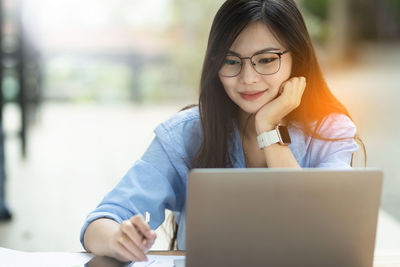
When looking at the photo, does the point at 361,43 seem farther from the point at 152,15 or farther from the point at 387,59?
the point at 152,15

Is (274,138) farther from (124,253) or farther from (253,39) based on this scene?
(124,253)

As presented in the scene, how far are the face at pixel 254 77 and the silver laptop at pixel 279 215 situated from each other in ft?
1.57

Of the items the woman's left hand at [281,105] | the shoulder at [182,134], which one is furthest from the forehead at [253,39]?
the shoulder at [182,134]

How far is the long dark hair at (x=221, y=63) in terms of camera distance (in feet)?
4.07

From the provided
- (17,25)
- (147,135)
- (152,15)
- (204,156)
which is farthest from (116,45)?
(204,156)

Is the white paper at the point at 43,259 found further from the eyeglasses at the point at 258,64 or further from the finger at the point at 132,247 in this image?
the eyeglasses at the point at 258,64

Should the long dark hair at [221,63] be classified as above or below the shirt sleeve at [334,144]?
above

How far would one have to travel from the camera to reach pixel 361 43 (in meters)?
12.0

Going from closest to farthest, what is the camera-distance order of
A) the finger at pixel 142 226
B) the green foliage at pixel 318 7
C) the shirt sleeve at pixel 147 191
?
the finger at pixel 142 226 → the shirt sleeve at pixel 147 191 → the green foliage at pixel 318 7

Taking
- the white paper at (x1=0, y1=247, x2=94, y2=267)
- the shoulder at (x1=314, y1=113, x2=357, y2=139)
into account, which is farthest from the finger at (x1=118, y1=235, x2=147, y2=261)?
the shoulder at (x1=314, y1=113, x2=357, y2=139)

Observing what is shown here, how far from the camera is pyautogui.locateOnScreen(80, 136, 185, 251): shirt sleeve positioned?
3.80 ft

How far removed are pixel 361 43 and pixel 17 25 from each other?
9.21m

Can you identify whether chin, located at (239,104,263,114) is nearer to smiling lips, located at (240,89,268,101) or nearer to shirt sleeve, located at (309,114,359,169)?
smiling lips, located at (240,89,268,101)

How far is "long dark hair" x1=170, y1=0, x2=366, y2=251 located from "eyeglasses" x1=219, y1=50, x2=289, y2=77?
20 mm
